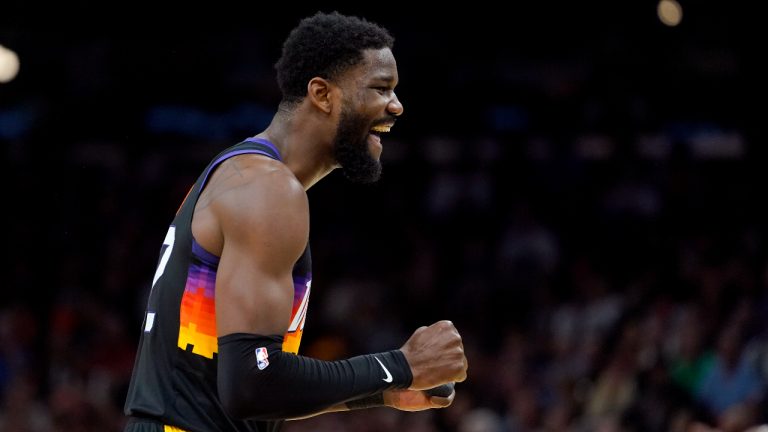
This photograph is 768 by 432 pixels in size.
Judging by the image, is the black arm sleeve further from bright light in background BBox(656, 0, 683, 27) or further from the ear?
bright light in background BBox(656, 0, 683, 27)

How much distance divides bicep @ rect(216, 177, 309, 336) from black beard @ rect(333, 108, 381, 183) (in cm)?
51

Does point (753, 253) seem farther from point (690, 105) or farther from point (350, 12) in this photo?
point (350, 12)

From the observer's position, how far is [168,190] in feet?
39.9

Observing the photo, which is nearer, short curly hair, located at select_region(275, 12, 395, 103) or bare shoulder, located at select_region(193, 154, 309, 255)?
bare shoulder, located at select_region(193, 154, 309, 255)

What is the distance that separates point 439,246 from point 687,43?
3.11 meters

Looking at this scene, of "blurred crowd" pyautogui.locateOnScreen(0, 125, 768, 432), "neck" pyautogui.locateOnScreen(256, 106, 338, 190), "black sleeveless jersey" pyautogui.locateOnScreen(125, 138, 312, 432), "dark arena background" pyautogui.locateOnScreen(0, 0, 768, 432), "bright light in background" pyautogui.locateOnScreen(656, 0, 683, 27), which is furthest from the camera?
"bright light in background" pyautogui.locateOnScreen(656, 0, 683, 27)

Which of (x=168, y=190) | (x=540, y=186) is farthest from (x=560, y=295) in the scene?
(x=168, y=190)

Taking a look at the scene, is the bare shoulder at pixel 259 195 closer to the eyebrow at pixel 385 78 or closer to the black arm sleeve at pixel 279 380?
the black arm sleeve at pixel 279 380

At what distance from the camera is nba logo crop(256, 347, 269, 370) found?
3.12 m

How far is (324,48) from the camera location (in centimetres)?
366

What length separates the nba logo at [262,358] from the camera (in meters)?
3.12

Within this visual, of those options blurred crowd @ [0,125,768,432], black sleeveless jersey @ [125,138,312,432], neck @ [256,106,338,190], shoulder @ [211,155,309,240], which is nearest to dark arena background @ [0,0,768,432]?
blurred crowd @ [0,125,768,432]

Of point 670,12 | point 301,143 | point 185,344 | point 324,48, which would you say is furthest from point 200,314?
point 670,12

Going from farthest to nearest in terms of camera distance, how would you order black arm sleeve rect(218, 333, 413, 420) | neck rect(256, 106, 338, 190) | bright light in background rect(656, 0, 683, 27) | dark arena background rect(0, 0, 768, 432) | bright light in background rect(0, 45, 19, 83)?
bright light in background rect(0, 45, 19, 83) < bright light in background rect(656, 0, 683, 27) < dark arena background rect(0, 0, 768, 432) < neck rect(256, 106, 338, 190) < black arm sleeve rect(218, 333, 413, 420)
